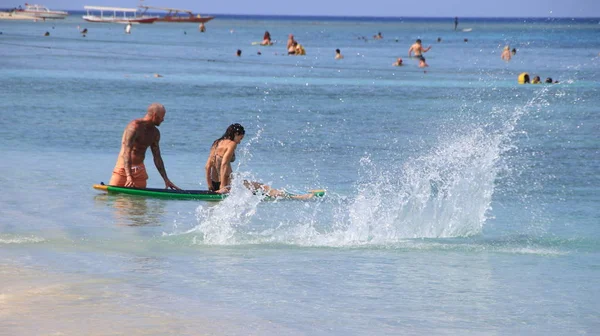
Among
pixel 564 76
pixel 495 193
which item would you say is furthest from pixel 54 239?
pixel 564 76

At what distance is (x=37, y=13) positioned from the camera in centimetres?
15838

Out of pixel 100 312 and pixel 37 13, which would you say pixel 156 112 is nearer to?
pixel 100 312

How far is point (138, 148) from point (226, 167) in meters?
1.14

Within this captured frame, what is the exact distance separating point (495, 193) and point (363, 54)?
45906mm

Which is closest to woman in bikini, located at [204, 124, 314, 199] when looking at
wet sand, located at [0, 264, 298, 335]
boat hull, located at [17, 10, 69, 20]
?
wet sand, located at [0, 264, 298, 335]

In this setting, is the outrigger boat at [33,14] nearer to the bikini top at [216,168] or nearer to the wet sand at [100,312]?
the bikini top at [216,168]

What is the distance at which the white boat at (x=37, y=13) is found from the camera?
15788 centimetres

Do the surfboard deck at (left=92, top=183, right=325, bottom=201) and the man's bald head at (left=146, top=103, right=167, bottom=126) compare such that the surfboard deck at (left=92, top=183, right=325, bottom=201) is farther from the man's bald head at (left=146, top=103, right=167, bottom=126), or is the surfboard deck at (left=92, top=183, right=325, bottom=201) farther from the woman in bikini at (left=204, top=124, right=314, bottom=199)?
the man's bald head at (left=146, top=103, right=167, bottom=126)

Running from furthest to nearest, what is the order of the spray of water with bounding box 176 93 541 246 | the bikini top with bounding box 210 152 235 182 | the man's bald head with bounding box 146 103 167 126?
1. the bikini top with bounding box 210 152 235 182
2. the man's bald head with bounding box 146 103 167 126
3. the spray of water with bounding box 176 93 541 246

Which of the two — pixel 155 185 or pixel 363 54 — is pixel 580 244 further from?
pixel 363 54

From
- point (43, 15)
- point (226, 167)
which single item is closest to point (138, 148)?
point (226, 167)

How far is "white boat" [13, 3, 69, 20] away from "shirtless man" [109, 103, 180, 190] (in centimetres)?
14793

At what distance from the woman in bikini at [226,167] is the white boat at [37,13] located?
5832 inches

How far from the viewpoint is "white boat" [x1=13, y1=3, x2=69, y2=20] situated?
518 feet
